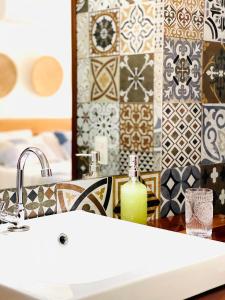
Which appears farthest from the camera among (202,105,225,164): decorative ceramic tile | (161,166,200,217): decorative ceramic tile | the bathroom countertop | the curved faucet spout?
(202,105,225,164): decorative ceramic tile

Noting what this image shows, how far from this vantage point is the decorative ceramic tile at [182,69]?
6.01 feet

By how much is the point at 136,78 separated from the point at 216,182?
0.51m

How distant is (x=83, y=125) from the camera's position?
180cm

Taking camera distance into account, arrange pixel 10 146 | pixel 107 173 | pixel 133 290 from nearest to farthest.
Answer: pixel 133 290 < pixel 10 146 < pixel 107 173

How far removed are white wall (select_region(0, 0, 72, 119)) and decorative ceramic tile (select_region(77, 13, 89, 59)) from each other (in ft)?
0.21

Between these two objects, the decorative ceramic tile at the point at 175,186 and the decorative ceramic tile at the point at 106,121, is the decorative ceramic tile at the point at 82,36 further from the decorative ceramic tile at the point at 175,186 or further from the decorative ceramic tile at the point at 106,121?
the decorative ceramic tile at the point at 175,186

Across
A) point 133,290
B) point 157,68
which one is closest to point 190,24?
point 157,68

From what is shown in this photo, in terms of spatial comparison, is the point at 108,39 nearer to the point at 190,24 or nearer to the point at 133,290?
the point at 190,24

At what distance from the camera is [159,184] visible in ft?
6.14

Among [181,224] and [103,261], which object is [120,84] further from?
[103,261]

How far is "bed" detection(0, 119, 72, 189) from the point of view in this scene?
1.55 m

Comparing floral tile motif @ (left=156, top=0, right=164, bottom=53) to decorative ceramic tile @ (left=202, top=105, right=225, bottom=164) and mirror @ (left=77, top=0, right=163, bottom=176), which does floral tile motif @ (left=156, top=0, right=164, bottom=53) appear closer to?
mirror @ (left=77, top=0, right=163, bottom=176)

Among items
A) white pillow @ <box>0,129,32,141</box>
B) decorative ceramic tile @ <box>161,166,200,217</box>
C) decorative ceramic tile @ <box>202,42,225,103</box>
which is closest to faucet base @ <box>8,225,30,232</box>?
white pillow @ <box>0,129,32,141</box>

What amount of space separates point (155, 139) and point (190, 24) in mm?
402
